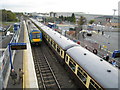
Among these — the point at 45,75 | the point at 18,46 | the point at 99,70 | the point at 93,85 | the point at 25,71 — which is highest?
the point at 18,46

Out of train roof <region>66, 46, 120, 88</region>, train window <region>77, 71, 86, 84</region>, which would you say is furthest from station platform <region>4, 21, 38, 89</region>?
train roof <region>66, 46, 120, 88</region>

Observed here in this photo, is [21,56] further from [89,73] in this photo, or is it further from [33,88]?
[89,73]

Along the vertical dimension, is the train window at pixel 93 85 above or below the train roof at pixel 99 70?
below

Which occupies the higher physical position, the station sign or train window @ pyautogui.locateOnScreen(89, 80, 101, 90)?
the station sign

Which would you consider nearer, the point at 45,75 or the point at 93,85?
the point at 93,85

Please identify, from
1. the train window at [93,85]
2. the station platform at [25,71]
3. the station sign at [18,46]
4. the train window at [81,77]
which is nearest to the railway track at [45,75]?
the station platform at [25,71]

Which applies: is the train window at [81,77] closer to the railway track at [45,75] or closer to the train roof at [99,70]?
the train roof at [99,70]

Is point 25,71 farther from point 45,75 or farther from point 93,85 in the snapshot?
point 93,85

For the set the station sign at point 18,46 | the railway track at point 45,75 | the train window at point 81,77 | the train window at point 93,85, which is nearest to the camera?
the train window at point 93,85

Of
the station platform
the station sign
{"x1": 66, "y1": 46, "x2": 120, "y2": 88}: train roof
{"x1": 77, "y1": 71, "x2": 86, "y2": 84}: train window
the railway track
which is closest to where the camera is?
{"x1": 66, "y1": 46, "x2": 120, "y2": 88}: train roof

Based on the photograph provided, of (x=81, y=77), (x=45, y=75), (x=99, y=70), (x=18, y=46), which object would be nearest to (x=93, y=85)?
(x=99, y=70)

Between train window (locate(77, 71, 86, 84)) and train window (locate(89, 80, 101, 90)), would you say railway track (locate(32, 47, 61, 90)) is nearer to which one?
train window (locate(77, 71, 86, 84))

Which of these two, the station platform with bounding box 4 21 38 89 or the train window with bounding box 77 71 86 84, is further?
the station platform with bounding box 4 21 38 89

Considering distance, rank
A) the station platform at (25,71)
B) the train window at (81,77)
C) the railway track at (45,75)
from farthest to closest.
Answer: the railway track at (45,75)
the station platform at (25,71)
the train window at (81,77)
